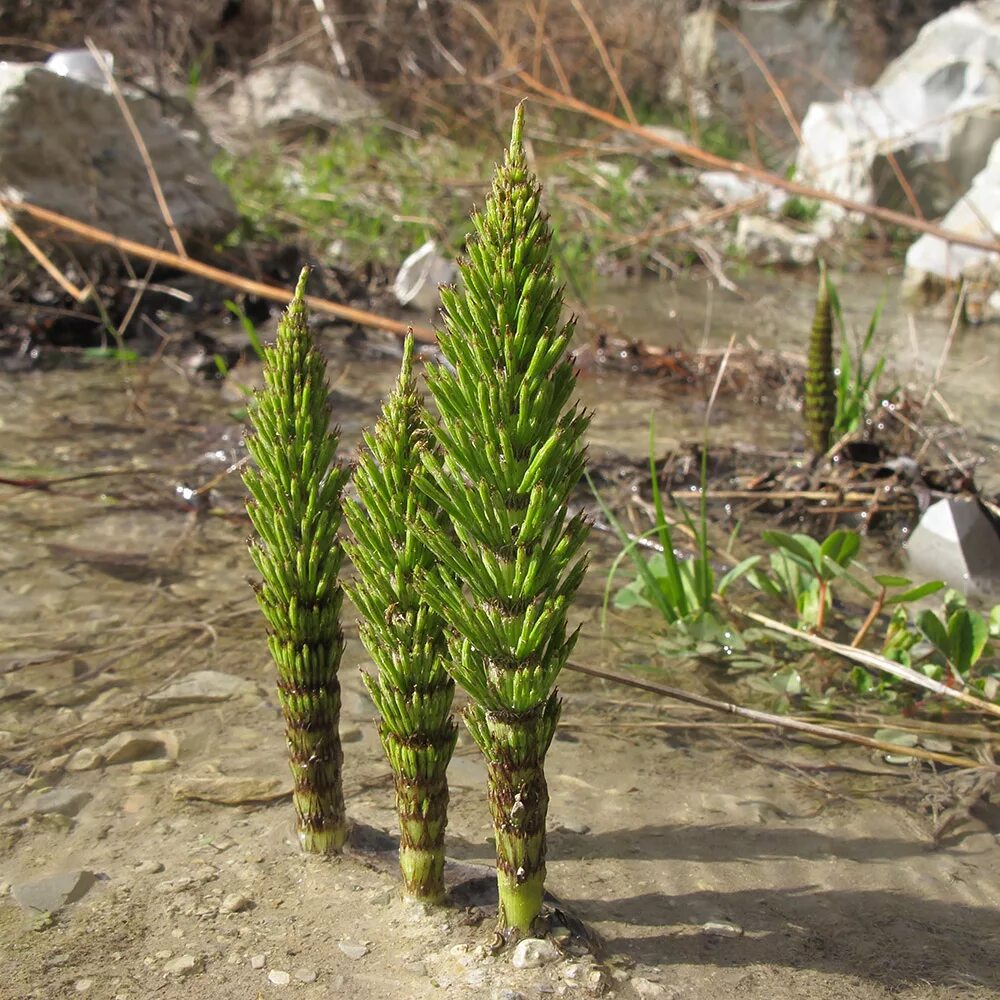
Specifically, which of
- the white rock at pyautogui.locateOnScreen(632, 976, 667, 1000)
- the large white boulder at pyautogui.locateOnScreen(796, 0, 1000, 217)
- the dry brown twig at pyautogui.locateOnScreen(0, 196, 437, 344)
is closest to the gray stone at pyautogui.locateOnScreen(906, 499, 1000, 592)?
the dry brown twig at pyautogui.locateOnScreen(0, 196, 437, 344)

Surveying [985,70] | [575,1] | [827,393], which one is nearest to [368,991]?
[827,393]

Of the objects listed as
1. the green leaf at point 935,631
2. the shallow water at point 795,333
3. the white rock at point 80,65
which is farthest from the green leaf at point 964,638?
the white rock at point 80,65

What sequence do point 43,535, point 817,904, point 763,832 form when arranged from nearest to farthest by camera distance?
point 817,904 → point 763,832 → point 43,535

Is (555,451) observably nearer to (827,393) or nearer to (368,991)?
(368,991)

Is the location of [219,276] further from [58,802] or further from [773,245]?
[773,245]

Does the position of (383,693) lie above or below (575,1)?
below

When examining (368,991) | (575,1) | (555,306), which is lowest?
(368,991)

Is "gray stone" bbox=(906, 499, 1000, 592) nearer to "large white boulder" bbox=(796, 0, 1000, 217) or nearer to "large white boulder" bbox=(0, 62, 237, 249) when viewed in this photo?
"large white boulder" bbox=(0, 62, 237, 249)

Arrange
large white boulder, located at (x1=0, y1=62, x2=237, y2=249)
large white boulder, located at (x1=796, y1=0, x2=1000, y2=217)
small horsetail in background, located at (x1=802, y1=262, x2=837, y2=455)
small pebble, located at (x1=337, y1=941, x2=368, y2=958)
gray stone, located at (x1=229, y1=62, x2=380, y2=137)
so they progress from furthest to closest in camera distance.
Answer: gray stone, located at (x1=229, y1=62, x2=380, y2=137) → large white boulder, located at (x1=796, y1=0, x2=1000, y2=217) → large white boulder, located at (x1=0, y1=62, x2=237, y2=249) → small horsetail in background, located at (x1=802, y1=262, x2=837, y2=455) → small pebble, located at (x1=337, y1=941, x2=368, y2=958)

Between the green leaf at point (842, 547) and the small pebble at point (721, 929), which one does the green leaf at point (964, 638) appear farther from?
the small pebble at point (721, 929)
